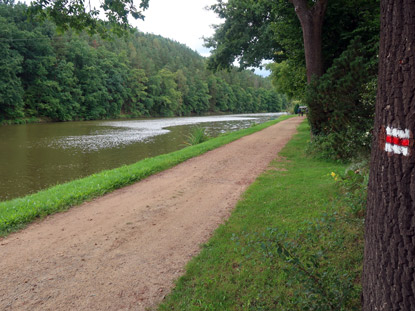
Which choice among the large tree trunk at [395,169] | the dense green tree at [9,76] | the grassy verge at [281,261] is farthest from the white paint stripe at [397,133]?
the dense green tree at [9,76]

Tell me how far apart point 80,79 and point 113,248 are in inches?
2500

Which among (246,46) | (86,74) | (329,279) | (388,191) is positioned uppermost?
(86,74)

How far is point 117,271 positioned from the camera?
3.47 m

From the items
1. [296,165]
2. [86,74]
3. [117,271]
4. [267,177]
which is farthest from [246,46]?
[86,74]

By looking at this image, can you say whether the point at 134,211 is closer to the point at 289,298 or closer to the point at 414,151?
the point at 289,298

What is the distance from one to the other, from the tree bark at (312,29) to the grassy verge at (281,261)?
497 centimetres

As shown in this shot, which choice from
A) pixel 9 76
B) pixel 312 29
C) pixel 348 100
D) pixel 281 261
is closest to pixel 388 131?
pixel 281 261

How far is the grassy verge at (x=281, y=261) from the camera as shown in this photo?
237 centimetres

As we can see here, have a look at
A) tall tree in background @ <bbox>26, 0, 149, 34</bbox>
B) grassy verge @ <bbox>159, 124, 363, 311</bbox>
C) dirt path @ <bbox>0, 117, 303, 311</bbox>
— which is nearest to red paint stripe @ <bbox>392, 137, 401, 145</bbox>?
grassy verge @ <bbox>159, 124, 363, 311</bbox>

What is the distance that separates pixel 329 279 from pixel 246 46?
15.5 metres

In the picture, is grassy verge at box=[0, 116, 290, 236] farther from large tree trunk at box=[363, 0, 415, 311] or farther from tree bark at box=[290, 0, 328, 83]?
tree bark at box=[290, 0, 328, 83]

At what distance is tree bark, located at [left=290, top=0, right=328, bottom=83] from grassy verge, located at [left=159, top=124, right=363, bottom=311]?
4972 mm

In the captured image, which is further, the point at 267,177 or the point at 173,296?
the point at 267,177

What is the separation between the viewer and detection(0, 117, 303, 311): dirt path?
3.04 meters
